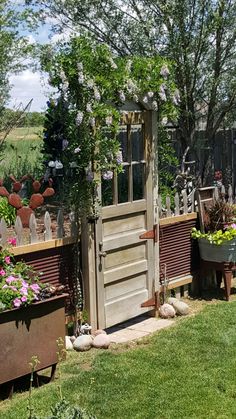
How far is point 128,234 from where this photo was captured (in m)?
6.01

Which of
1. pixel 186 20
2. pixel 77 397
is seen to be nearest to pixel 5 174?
pixel 186 20

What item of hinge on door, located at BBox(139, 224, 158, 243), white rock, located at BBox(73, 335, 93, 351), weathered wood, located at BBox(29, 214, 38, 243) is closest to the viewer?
weathered wood, located at BBox(29, 214, 38, 243)

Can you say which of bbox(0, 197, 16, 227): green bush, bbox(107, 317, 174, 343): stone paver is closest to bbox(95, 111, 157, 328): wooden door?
bbox(107, 317, 174, 343): stone paver

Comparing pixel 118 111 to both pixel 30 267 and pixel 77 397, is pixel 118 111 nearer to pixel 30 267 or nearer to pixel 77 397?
pixel 30 267

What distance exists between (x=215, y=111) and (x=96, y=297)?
16.1 feet

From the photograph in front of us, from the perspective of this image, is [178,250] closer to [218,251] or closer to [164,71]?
[218,251]

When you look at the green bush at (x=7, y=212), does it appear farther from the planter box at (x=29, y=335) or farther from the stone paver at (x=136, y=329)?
the planter box at (x=29, y=335)

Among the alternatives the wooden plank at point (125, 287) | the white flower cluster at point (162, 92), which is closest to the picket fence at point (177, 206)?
the wooden plank at point (125, 287)

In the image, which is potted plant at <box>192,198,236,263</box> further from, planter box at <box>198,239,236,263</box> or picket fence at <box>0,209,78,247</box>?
picket fence at <box>0,209,78,247</box>

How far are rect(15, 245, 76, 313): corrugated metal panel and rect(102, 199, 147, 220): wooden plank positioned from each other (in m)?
0.47

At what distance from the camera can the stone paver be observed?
5770 mm

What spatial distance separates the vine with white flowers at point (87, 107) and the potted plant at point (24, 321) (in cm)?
107

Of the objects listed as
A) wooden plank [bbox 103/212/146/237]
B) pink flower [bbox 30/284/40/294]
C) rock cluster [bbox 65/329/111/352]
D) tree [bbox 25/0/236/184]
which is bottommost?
rock cluster [bbox 65/329/111/352]

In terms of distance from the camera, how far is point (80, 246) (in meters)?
5.58
